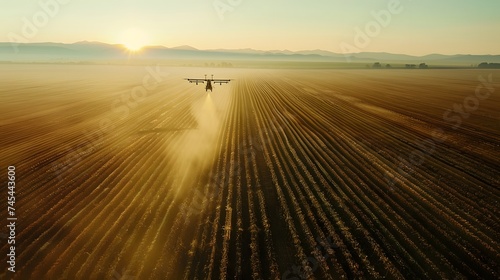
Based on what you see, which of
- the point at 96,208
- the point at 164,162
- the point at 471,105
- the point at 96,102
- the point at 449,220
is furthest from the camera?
the point at 96,102

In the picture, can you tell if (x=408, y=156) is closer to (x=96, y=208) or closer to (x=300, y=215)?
(x=300, y=215)

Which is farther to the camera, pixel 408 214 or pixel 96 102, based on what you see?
pixel 96 102

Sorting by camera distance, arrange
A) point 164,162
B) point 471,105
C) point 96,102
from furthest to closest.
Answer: point 96,102
point 471,105
point 164,162

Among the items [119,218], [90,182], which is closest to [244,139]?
[90,182]

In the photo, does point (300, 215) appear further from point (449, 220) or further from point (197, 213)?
point (449, 220)

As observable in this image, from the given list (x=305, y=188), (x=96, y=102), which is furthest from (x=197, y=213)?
(x=96, y=102)

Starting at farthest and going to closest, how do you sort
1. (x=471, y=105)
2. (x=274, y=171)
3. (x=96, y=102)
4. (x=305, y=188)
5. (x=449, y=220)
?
(x=96, y=102), (x=471, y=105), (x=274, y=171), (x=305, y=188), (x=449, y=220)
